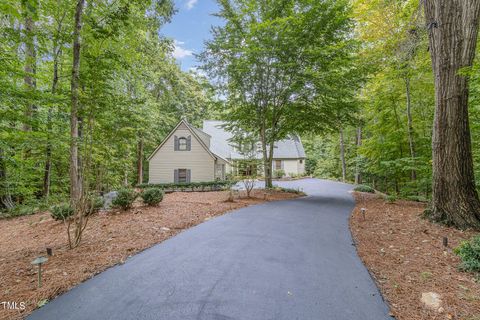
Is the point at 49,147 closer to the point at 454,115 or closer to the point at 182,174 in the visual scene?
the point at 182,174

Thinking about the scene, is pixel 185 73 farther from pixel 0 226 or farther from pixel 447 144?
pixel 447 144

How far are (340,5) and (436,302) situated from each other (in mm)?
10461

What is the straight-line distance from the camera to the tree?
9.49 metres

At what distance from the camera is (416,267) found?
134 inches

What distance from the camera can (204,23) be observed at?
39.1ft

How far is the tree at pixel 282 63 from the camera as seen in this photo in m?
9.49

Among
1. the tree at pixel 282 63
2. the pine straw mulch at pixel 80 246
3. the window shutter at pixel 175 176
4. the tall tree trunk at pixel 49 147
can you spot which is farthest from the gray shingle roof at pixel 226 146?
the pine straw mulch at pixel 80 246

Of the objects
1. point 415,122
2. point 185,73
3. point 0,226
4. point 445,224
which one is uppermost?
point 185,73

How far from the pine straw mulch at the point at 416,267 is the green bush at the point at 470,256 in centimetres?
12

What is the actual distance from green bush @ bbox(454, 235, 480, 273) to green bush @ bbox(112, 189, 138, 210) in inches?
295

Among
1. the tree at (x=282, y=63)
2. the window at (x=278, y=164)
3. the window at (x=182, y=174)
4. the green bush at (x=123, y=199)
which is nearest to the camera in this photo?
the green bush at (x=123, y=199)

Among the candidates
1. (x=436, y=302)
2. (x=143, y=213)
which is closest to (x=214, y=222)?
(x=143, y=213)

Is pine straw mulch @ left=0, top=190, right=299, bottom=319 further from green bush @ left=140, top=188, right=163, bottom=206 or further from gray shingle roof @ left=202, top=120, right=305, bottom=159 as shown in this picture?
gray shingle roof @ left=202, top=120, right=305, bottom=159

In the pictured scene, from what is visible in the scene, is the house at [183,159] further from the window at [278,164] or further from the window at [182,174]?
the window at [278,164]
